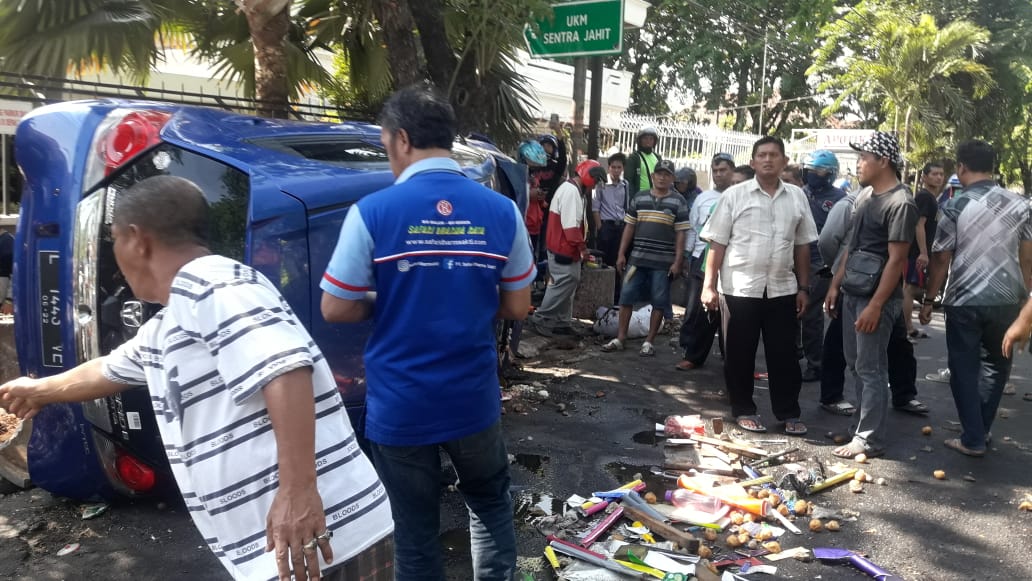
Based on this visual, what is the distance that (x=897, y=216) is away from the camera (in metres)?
4.88

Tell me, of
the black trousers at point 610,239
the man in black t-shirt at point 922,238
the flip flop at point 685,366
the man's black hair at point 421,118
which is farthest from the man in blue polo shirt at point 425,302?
the black trousers at point 610,239

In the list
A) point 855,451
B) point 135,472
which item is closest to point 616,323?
point 855,451

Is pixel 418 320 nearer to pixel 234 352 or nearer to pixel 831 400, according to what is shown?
pixel 234 352

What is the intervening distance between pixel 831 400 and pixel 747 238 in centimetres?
170

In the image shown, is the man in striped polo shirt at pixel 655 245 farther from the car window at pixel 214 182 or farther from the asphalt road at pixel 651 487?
the car window at pixel 214 182

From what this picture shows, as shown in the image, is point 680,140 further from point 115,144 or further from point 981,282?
point 115,144

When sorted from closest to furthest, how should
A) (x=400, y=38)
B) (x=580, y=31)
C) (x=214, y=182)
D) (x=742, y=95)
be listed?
(x=214, y=182) < (x=400, y=38) < (x=580, y=31) < (x=742, y=95)

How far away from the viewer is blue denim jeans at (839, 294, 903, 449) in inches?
200

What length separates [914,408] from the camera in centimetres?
619

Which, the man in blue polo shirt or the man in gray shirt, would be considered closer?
the man in blue polo shirt

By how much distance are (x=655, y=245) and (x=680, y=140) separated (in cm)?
705

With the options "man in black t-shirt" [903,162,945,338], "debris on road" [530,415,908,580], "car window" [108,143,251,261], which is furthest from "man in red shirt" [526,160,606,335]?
"car window" [108,143,251,261]

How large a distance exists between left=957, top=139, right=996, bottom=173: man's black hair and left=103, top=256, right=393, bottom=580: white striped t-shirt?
15.7ft

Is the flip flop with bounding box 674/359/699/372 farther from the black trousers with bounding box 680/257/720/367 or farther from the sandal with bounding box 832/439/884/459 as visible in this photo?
the sandal with bounding box 832/439/884/459
